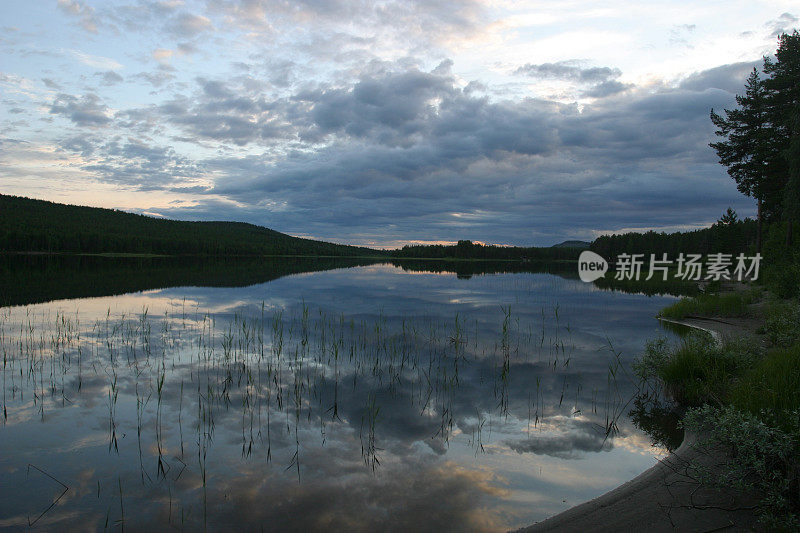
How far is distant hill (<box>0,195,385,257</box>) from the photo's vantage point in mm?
114250

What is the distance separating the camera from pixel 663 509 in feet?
19.0

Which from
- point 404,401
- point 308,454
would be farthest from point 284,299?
point 308,454

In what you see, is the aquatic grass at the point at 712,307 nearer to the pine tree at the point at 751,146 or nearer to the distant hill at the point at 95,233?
the pine tree at the point at 751,146

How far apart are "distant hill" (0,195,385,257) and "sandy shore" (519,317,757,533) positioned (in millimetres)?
142582

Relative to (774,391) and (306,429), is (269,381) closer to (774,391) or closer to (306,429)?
(306,429)

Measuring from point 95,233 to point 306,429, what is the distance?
14723cm

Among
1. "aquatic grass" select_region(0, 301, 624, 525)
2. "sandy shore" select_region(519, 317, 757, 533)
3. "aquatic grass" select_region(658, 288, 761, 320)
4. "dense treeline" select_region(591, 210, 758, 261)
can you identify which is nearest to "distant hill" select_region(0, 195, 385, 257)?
"aquatic grass" select_region(0, 301, 624, 525)

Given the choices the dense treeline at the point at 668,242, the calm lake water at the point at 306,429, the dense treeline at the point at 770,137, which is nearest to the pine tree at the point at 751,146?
the dense treeline at the point at 770,137

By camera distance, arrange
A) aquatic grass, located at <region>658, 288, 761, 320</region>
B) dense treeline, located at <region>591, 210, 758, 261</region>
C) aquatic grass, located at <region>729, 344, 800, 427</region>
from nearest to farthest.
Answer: aquatic grass, located at <region>729, 344, 800, 427</region> < aquatic grass, located at <region>658, 288, 761, 320</region> < dense treeline, located at <region>591, 210, 758, 261</region>

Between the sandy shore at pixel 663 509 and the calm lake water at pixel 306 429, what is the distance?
502mm

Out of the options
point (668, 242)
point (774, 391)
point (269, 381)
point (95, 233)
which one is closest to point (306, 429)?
point (269, 381)

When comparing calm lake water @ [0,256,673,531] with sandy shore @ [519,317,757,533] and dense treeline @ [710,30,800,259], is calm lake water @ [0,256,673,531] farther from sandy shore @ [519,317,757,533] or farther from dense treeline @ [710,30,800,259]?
dense treeline @ [710,30,800,259]

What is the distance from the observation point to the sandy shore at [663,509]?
5324 millimetres

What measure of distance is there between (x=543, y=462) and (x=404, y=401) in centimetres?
389
